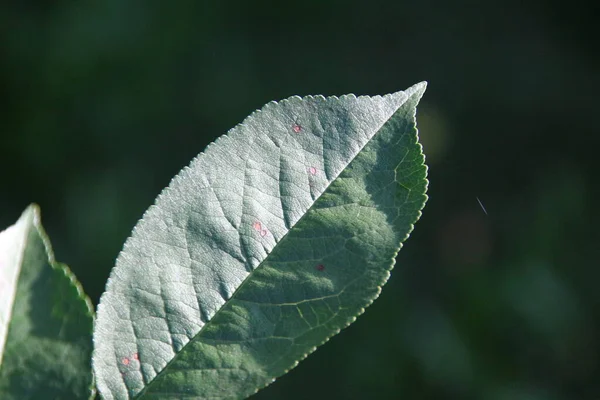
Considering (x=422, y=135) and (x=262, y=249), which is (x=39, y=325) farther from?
(x=422, y=135)

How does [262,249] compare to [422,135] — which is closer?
[262,249]

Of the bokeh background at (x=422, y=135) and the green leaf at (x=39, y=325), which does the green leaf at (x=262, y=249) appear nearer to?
the green leaf at (x=39, y=325)

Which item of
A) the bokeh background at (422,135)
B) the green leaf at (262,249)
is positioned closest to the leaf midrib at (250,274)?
the green leaf at (262,249)

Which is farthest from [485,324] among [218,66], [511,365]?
[218,66]

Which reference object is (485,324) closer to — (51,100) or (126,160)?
(126,160)

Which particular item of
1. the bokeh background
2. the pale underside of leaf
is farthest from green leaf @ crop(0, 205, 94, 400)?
the bokeh background

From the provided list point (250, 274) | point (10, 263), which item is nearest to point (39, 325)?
point (10, 263)
